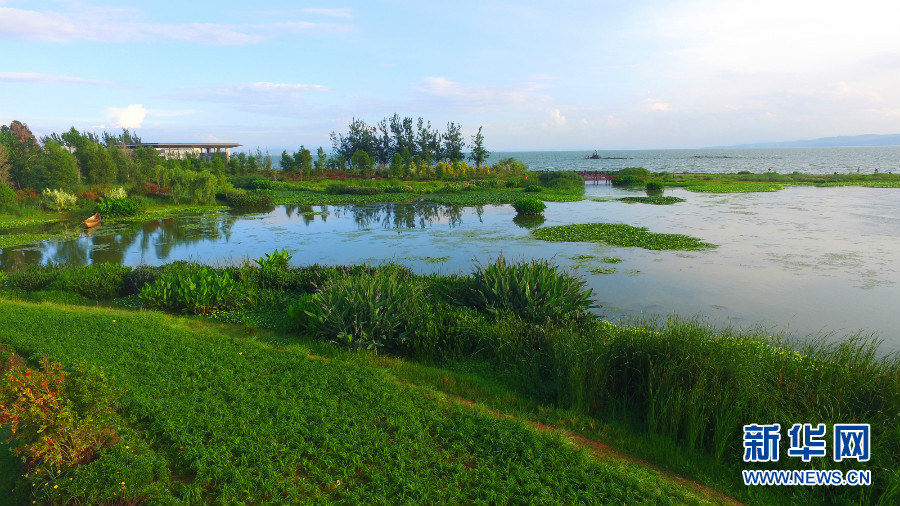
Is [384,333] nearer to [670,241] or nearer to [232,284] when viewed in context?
[232,284]

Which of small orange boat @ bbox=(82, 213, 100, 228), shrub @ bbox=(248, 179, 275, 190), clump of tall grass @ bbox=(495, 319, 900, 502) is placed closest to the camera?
clump of tall grass @ bbox=(495, 319, 900, 502)

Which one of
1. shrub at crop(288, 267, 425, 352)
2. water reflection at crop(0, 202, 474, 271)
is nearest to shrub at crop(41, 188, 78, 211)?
water reflection at crop(0, 202, 474, 271)

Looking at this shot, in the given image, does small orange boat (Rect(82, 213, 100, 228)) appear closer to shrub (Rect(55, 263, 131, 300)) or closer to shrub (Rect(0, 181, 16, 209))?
shrub (Rect(0, 181, 16, 209))

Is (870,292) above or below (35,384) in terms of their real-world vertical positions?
below

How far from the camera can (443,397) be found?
503 centimetres

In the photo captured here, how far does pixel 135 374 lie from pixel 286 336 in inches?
83.8

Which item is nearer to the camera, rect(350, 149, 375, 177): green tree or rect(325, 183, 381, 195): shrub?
rect(325, 183, 381, 195): shrub

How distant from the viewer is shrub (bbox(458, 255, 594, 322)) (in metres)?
7.38

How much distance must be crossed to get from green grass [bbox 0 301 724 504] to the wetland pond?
5.22 m

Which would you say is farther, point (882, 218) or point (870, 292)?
point (882, 218)

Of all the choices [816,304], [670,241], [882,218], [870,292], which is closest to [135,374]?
[816,304]

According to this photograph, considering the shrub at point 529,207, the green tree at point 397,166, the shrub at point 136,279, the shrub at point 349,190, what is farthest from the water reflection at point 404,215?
the green tree at point 397,166

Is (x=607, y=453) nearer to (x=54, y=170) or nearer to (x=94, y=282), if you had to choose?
(x=94, y=282)

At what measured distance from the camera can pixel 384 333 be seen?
6.86 metres
